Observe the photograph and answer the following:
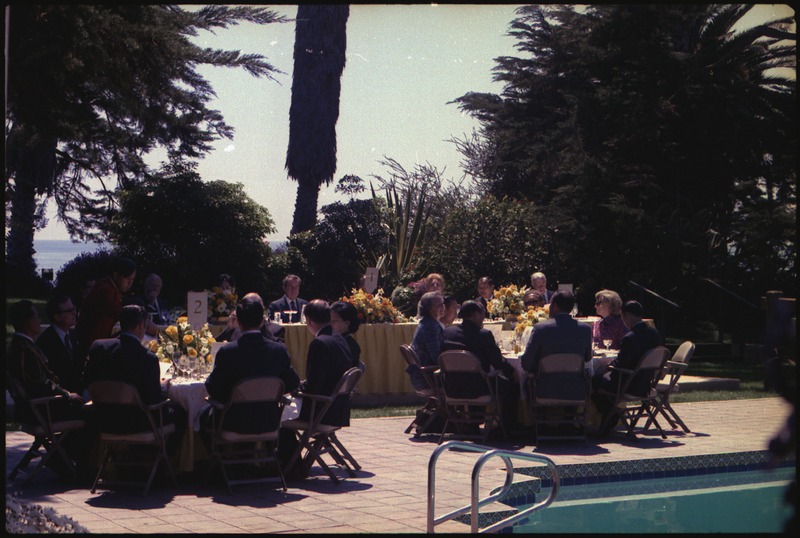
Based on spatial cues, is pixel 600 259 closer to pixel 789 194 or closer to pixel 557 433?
pixel 789 194

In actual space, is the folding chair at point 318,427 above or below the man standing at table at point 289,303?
below

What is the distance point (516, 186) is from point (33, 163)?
15.7 meters

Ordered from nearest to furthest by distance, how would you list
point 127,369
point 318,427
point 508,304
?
point 127,369
point 318,427
point 508,304

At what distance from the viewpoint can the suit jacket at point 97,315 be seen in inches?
351

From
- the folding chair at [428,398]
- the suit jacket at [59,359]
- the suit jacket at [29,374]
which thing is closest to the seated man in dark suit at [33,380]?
the suit jacket at [29,374]

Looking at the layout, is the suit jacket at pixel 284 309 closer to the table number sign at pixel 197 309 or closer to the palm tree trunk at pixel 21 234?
the table number sign at pixel 197 309

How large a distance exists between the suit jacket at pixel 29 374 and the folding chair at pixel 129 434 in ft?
1.71

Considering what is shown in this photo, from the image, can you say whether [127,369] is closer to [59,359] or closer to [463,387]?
[59,359]

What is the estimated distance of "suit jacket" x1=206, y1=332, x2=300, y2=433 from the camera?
7.66 meters

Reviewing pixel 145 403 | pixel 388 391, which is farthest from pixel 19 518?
pixel 388 391

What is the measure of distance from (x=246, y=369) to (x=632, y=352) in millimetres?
4479

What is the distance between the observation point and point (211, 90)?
25906mm

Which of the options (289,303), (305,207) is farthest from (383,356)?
(305,207)

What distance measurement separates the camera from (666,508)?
27.4 feet
